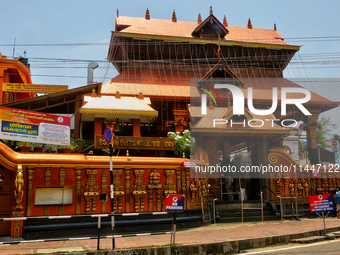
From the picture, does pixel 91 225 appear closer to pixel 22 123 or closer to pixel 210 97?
pixel 22 123

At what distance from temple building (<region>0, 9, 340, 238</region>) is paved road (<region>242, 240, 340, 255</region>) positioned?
482 cm

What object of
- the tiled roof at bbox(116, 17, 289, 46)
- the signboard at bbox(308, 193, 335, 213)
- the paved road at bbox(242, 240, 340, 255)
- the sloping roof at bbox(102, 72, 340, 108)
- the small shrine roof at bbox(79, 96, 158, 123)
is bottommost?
the paved road at bbox(242, 240, 340, 255)

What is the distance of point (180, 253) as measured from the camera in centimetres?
996

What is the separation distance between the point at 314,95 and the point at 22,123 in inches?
882

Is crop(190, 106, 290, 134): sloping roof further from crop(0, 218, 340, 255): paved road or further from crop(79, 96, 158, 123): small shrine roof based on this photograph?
crop(0, 218, 340, 255): paved road

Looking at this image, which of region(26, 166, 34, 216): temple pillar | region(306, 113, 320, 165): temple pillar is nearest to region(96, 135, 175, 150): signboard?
region(26, 166, 34, 216): temple pillar

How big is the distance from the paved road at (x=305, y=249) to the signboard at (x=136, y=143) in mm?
7035

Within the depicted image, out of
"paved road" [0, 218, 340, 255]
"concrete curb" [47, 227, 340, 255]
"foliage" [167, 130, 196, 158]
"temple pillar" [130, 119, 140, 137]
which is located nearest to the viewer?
"concrete curb" [47, 227, 340, 255]

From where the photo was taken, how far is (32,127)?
15430mm

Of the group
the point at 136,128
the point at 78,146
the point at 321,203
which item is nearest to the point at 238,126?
the point at 136,128

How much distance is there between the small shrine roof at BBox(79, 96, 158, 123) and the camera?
16734 millimetres

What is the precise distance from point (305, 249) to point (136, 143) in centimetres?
854

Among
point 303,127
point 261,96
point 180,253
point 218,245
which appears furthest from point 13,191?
point 303,127

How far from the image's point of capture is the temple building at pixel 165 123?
43.0ft
